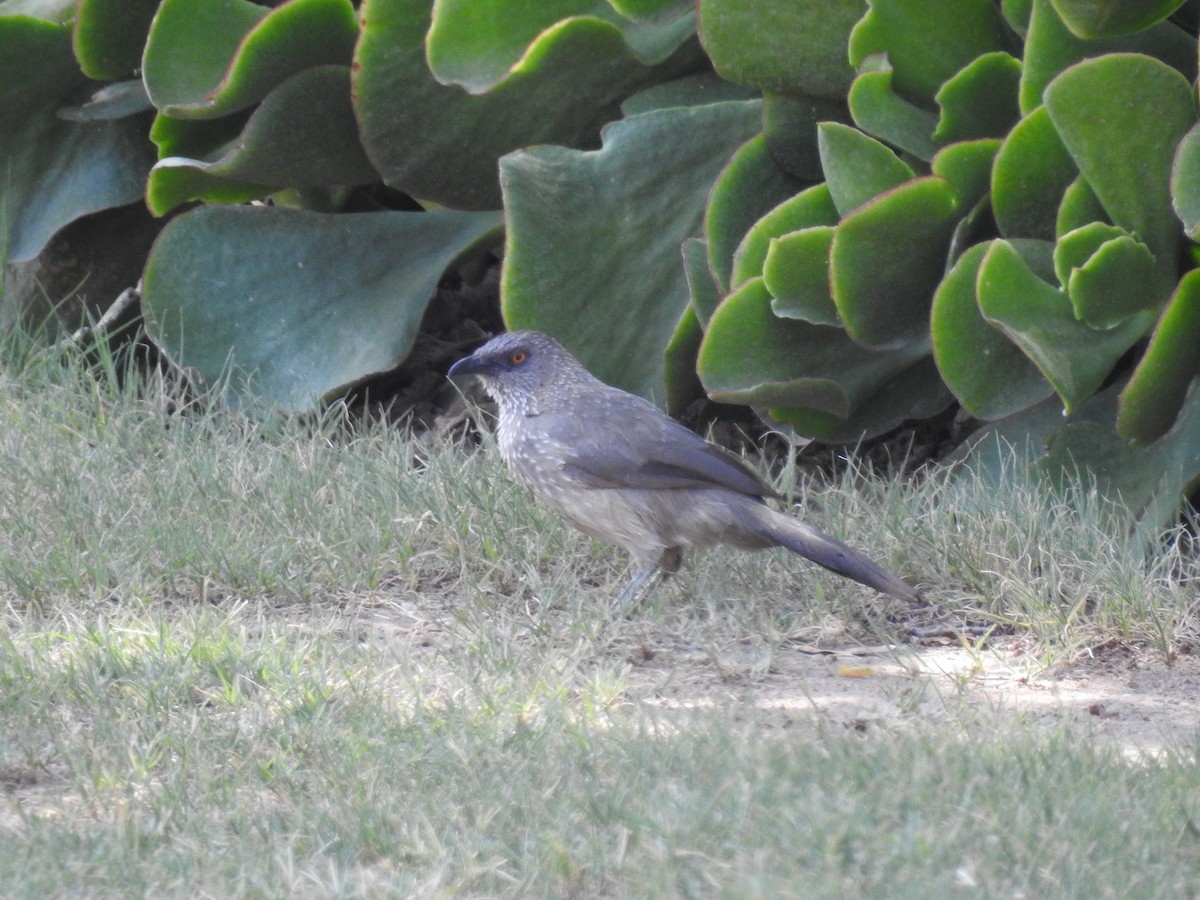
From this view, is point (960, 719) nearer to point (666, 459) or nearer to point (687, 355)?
point (666, 459)

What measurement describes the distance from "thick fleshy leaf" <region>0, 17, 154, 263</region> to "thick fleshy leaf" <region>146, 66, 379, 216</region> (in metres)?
0.37

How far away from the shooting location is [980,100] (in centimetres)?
460

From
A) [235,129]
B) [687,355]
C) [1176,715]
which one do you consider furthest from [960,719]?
[235,129]

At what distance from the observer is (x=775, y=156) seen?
198 inches

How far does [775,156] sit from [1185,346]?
141 cm

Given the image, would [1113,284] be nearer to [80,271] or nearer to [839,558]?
[839,558]

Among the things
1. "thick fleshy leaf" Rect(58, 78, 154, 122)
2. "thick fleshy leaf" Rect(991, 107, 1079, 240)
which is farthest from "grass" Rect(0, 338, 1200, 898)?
"thick fleshy leaf" Rect(58, 78, 154, 122)

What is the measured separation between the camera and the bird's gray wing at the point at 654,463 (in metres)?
4.39

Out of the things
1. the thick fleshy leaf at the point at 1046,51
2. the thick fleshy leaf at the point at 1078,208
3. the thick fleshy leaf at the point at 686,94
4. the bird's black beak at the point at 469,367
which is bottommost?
the bird's black beak at the point at 469,367

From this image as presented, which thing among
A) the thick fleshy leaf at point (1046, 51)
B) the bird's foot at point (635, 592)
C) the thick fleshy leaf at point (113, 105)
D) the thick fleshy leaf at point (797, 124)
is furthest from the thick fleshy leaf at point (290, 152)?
the thick fleshy leaf at point (1046, 51)

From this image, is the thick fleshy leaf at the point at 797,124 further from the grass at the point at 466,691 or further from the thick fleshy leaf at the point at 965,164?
the grass at the point at 466,691

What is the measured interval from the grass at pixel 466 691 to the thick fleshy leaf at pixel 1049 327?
37 centimetres

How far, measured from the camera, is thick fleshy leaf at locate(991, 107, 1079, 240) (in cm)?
435

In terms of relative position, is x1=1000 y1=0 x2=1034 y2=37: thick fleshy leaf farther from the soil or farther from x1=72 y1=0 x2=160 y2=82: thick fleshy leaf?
x1=72 y1=0 x2=160 y2=82: thick fleshy leaf
